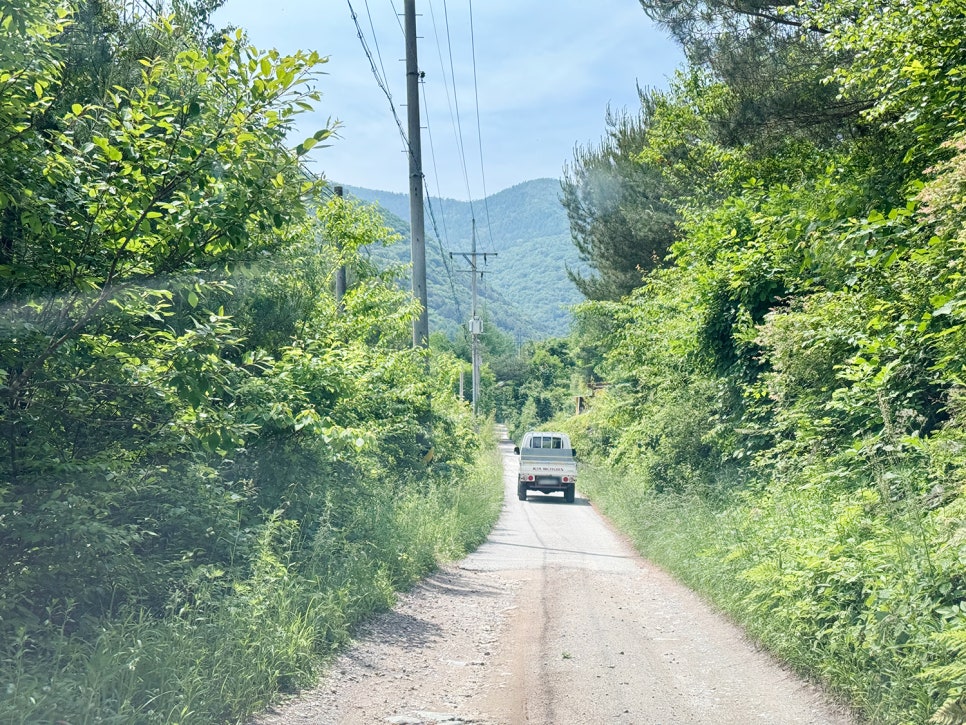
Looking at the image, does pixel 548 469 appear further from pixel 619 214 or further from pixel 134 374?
pixel 134 374

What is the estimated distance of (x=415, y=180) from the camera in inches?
672

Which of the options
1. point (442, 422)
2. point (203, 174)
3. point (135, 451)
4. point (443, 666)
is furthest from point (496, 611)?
point (442, 422)

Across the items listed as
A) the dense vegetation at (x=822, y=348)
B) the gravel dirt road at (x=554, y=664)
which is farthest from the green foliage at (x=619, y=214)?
the gravel dirt road at (x=554, y=664)

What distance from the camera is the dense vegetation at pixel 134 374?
14.3 ft

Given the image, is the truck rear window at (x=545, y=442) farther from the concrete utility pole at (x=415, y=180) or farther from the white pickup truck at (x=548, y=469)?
the concrete utility pole at (x=415, y=180)

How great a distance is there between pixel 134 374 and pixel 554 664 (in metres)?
4.49

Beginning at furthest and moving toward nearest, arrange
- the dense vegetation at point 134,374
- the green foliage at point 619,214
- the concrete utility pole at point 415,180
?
the green foliage at point 619,214 < the concrete utility pole at point 415,180 < the dense vegetation at point 134,374

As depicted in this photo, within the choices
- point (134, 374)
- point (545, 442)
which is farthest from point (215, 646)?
point (545, 442)

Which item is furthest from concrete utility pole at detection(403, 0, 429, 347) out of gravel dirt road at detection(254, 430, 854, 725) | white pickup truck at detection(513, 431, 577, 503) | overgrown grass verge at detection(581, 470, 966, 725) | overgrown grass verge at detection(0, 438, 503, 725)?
white pickup truck at detection(513, 431, 577, 503)

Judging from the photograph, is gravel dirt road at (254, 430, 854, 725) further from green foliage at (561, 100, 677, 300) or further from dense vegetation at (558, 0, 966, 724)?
green foliage at (561, 100, 677, 300)

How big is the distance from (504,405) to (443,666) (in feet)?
280

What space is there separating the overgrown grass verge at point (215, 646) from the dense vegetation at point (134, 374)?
0.8 inches

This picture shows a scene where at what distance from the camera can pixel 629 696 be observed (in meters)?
6.50

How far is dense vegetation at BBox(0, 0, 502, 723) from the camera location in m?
4.36
